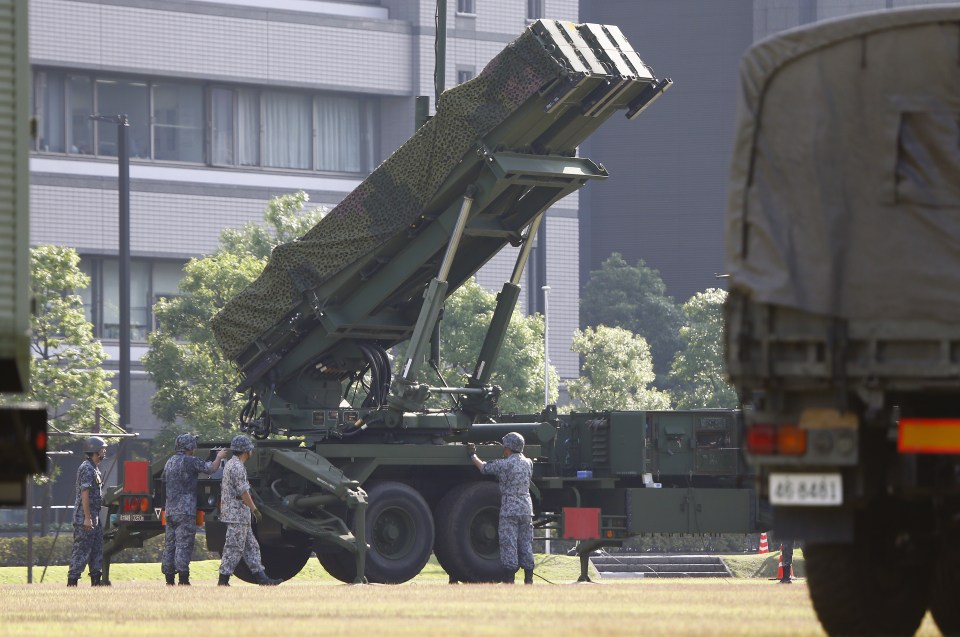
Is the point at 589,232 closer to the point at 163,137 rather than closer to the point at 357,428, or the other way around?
the point at 163,137

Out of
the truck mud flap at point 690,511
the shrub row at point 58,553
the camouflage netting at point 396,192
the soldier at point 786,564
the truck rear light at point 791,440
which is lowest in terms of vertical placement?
the shrub row at point 58,553

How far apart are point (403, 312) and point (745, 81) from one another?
43.0 feet

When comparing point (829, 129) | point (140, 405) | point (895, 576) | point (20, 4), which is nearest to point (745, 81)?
point (829, 129)

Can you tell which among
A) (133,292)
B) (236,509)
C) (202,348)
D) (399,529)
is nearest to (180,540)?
(236,509)

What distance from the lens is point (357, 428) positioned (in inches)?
936

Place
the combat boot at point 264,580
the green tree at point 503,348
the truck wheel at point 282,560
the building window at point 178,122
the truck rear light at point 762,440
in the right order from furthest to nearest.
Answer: the building window at point 178,122 → the green tree at point 503,348 → the truck wheel at point 282,560 → the combat boot at point 264,580 → the truck rear light at point 762,440

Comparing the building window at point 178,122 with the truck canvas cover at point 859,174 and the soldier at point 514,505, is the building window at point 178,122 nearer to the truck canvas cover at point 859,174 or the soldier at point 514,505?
the soldier at point 514,505

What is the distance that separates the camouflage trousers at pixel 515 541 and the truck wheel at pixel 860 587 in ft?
35.4

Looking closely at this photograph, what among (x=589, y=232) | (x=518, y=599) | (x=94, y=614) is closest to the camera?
(x=94, y=614)

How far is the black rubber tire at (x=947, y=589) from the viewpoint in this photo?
12422mm

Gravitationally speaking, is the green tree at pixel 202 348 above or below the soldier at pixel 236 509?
above

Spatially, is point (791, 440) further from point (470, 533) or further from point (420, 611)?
point (470, 533)

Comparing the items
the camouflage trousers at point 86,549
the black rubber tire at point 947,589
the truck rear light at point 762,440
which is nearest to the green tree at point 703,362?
the camouflage trousers at point 86,549

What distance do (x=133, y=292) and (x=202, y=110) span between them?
5590 mm
